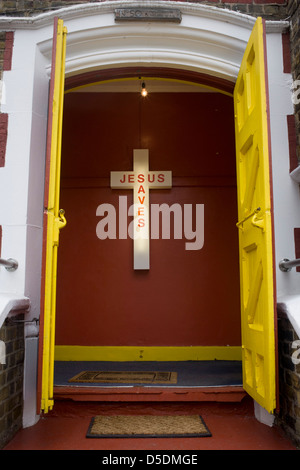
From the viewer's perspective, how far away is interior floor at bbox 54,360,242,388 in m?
3.27

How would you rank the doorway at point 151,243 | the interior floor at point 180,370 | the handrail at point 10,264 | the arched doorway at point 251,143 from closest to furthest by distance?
the arched doorway at point 251,143
the handrail at point 10,264
the interior floor at point 180,370
the doorway at point 151,243

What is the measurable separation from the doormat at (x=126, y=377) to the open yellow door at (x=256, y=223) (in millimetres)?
784

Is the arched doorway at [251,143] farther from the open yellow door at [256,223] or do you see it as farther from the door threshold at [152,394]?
Result: the door threshold at [152,394]

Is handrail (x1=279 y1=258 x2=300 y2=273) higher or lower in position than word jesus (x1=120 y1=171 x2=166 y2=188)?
lower

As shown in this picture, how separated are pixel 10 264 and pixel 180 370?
1940 mm

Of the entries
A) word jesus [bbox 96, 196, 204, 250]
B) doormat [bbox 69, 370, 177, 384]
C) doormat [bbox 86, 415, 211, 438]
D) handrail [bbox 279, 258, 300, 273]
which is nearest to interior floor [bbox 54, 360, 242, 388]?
doormat [bbox 69, 370, 177, 384]

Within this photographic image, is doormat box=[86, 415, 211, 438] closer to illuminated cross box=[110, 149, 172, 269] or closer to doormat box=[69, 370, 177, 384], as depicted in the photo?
doormat box=[69, 370, 177, 384]

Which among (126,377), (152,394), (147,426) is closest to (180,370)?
(126,377)

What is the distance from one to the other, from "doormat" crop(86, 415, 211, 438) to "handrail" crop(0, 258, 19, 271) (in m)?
1.21

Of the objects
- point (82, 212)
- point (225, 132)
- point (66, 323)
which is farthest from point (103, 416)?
point (225, 132)

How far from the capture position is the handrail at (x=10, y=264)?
2.77 metres

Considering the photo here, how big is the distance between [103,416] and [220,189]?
2.76m

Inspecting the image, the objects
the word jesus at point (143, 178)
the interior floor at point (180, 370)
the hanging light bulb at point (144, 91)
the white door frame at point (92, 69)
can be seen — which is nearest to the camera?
the white door frame at point (92, 69)

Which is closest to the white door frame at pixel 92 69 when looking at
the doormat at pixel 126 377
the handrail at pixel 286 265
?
the handrail at pixel 286 265
